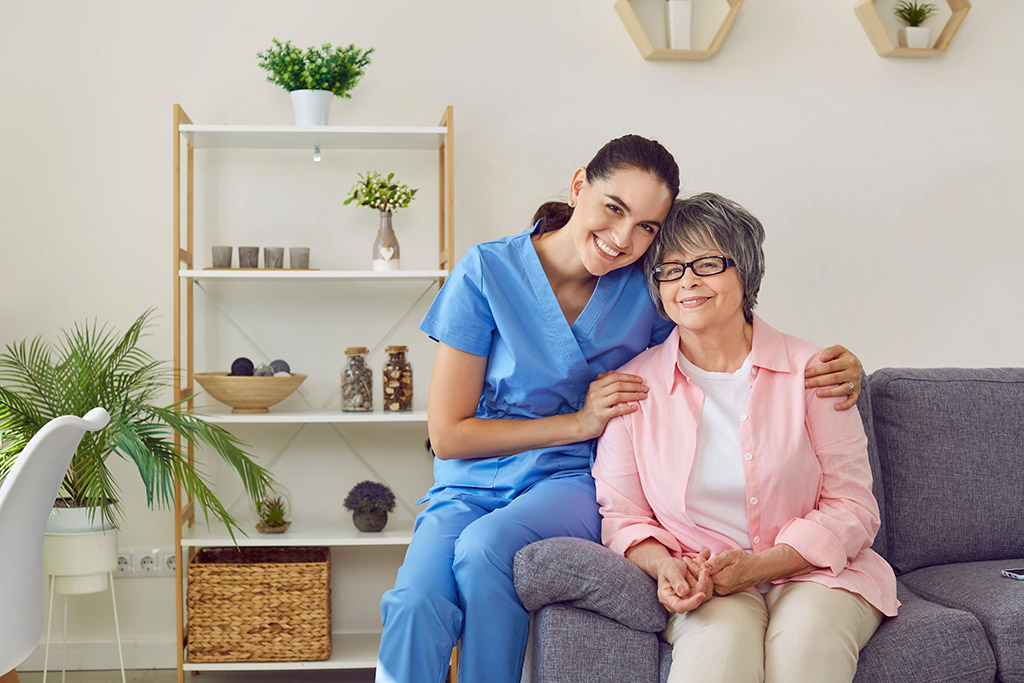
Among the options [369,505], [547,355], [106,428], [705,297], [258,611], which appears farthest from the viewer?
[369,505]

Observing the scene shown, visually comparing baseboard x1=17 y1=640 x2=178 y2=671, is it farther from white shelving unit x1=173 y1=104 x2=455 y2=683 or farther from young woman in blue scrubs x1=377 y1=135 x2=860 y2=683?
young woman in blue scrubs x1=377 y1=135 x2=860 y2=683

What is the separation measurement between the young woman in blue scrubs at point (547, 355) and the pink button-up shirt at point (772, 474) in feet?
0.17

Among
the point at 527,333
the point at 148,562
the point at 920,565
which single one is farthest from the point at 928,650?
the point at 148,562

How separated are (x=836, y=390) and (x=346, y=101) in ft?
5.64

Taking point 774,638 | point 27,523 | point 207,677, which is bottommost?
point 207,677

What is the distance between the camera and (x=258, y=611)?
92.5 inches

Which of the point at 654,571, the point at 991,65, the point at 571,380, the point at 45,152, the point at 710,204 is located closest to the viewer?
the point at 654,571

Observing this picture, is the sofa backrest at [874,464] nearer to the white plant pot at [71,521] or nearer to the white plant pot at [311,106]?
the white plant pot at [311,106]

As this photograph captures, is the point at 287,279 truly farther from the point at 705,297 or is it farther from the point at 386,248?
the point at 705,297

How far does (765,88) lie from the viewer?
2730mm

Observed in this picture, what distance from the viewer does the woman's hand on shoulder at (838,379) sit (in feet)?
5.10

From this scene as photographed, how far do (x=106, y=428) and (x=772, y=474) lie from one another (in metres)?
1.56

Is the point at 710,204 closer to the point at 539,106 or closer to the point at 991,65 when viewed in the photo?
the point at 539,106

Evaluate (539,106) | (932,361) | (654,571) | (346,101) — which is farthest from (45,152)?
(932,361)
